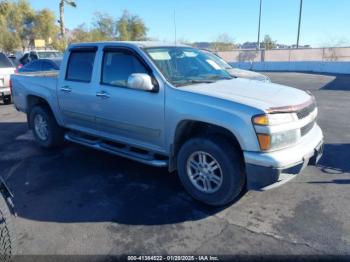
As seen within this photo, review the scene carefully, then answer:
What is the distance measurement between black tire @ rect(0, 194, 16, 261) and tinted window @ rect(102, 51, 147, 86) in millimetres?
2228

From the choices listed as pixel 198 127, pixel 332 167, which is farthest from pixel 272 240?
pixel 332 167

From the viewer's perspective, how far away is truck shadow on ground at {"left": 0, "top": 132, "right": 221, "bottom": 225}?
369cm

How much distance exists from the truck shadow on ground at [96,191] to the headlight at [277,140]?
3.38 ft

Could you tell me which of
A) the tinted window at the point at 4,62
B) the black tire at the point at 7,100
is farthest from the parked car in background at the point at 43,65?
the black tire at the point at 7,100

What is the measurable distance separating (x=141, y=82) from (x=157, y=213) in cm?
157

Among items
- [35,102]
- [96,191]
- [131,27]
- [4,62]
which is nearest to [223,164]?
[96,191]

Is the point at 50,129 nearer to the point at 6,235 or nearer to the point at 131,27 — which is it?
the point at 6,235

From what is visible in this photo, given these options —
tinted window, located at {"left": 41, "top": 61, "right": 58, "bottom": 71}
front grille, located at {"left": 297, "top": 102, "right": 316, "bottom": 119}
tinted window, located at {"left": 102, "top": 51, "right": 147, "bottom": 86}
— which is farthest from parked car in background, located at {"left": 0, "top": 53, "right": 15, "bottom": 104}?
front grille, located at {"left": 297, "top": 102, "right": 316, "bottom": 119}

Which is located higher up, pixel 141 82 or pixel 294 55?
pixel 294 55

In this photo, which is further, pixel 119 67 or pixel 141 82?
pixel 119 67

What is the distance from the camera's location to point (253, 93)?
3770mm

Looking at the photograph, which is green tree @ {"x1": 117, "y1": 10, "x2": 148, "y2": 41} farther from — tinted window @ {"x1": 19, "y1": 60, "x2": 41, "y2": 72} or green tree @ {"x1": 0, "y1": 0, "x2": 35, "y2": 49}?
tinted window @ {"x1": 19, "y1": 60, "x2": 41, "y2": 72}

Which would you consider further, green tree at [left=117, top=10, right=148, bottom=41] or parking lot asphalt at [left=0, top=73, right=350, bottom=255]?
green tree at [left=117, top=10, right=148, bottom=41]

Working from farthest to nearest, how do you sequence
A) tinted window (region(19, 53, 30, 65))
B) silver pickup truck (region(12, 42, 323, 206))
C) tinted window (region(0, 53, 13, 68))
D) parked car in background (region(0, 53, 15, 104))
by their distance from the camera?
tinted window (region(19, 53, 30, 65)), tinted window (region(0, 53, 13, 68)), parked car in background (region(0, 53, 15, 104)), silver pickup truck (region(12, 42, 323, 206))
